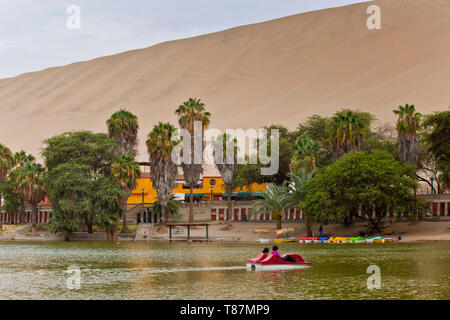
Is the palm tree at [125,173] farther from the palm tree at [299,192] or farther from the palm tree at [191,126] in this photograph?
the palm tree at [299,192]

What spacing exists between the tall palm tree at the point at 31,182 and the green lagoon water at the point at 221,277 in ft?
119

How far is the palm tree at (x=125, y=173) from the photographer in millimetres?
81500

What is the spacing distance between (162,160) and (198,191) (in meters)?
26.8

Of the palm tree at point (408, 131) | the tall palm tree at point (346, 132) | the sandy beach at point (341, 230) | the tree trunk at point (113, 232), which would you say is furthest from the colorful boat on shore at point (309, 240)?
the tree trunk at point (113, 232)

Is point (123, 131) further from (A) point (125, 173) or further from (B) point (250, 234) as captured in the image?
(B) point (250, 234)

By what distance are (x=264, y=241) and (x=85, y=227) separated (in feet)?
82.8

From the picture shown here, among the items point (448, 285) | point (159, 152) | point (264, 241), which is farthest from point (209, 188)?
point (448, 285)

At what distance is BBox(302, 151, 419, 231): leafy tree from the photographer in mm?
68625

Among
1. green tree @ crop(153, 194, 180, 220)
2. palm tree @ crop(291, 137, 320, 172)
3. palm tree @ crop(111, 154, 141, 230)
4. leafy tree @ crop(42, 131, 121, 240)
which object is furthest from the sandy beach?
leafy tree @ crop(42, 131, 121, 240)

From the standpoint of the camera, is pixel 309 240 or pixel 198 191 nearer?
pixel 309 240

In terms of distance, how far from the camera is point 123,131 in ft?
285

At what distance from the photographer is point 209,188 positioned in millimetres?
110875

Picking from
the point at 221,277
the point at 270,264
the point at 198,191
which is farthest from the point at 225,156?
the point at 221,277
